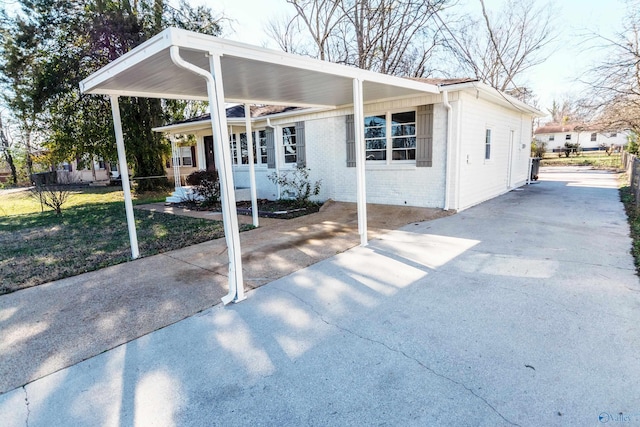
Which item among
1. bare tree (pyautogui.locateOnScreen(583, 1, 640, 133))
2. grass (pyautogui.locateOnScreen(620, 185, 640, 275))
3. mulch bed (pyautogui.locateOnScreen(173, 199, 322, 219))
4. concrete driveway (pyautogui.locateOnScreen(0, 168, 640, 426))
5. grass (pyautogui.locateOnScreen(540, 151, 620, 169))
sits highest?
bare tree (pyautogui.locateOnScreen(583, 1, 640, 133))

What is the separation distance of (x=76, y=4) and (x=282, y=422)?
16.9m

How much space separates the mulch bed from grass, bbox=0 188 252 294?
53.6 inches

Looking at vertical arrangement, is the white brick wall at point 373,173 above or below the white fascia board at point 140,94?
below

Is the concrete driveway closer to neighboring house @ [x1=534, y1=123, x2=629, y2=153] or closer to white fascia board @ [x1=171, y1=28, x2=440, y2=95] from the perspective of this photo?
white fascia board @ [x1=171, y1=28, x2=440, y2=95]

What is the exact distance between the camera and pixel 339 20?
1669cm

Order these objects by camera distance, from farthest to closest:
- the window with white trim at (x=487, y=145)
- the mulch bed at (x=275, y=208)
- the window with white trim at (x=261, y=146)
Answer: the window with white trim at (x=261, y=146) → the window with white trim at (x=487, y=145) → the mulch bed at (x=275, y=208)

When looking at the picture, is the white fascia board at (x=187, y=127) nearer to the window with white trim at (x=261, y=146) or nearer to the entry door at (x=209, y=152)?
the entry door at (x=209, y=152)

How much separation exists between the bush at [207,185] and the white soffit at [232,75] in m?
4.32

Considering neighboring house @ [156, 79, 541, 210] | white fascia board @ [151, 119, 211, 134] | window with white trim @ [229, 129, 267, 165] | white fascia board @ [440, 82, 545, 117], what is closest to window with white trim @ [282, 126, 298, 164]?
neighboring house @ [156, 79, 541, 210]

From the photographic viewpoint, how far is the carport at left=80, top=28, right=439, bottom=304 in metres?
3.47

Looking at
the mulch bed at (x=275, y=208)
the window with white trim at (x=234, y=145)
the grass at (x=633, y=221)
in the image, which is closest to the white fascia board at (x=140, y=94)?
the mulch bed at (x=275, y=208)

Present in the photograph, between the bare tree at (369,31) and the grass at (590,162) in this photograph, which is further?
the grass at (590,162)

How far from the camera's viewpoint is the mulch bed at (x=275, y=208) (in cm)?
901

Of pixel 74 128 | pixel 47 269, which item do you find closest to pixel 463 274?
pixel 47 269
